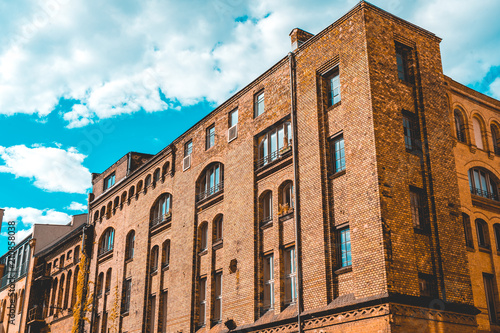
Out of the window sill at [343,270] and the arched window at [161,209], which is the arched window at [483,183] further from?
the arched window at [161,209]

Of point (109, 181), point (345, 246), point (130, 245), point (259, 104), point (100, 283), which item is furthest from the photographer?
point (109, 181)

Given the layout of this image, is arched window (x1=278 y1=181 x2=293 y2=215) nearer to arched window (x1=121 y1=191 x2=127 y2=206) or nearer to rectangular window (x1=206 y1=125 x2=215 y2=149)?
rectangular window (x1=206 y1=125 x2=215 y2=149)

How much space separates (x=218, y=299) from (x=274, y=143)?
23.5 feet

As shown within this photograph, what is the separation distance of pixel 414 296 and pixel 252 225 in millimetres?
7798

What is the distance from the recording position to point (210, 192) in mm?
26719

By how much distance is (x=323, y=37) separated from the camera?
21562 millimetres

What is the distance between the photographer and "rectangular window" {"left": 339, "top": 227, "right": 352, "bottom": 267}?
60.0 ft

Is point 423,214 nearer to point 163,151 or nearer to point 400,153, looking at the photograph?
point 400,153

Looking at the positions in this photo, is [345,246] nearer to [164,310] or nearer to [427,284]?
[427,284]

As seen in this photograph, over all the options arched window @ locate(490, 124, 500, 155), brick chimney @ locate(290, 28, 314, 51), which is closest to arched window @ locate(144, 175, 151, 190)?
brick chimney @ locate(290, 28, 314, 51)

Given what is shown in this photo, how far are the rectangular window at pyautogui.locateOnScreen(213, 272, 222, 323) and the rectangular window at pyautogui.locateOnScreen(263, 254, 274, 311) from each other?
314 cm

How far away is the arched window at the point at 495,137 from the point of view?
78.2 feet

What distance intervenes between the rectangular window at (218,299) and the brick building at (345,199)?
6cm

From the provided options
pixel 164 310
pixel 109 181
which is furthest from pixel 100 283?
pixel 164 310
